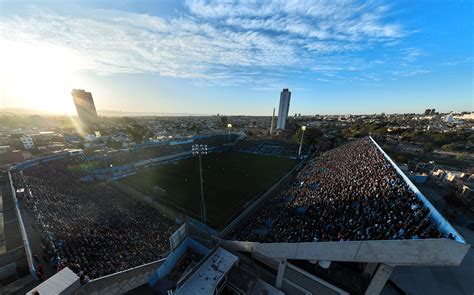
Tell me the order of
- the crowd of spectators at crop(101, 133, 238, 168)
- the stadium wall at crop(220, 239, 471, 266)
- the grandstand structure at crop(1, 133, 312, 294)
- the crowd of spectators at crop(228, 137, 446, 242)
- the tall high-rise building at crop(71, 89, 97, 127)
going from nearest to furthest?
the stadium wall at crop(220, 239, 471, 266) < the crowd of spectators at crop(228, 137, 446, 242) < the grandstand structure at crop(1, 133, 312, 294) < the crowd of spectators at crop(101, 133, 238, 168) < the tall high-rise building at crop(71, 89, 97, 127)

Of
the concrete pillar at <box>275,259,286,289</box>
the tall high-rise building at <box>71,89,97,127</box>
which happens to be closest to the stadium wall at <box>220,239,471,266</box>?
the concrete pillar at <box>275,259,286,289</box>

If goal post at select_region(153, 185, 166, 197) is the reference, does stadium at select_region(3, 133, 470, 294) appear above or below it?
above

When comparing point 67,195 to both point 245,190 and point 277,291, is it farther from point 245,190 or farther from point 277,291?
point 277,291

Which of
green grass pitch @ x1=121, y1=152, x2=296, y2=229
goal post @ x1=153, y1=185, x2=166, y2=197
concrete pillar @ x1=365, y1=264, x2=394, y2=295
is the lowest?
green grass pitch @ x1=121, y1=152, x2=296, y2=229

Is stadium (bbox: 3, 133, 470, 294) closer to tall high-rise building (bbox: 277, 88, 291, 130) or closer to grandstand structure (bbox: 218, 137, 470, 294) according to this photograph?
grandstand structure (bbox: 218, 137, 470, 294)

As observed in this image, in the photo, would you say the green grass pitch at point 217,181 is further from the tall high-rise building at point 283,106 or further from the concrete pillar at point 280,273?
the tall high-rise building at point 283,106

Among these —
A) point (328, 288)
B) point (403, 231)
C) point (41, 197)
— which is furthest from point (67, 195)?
point (403, 231)

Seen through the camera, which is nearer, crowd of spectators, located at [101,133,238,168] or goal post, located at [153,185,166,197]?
goal post, located at [153,185,166,197]
